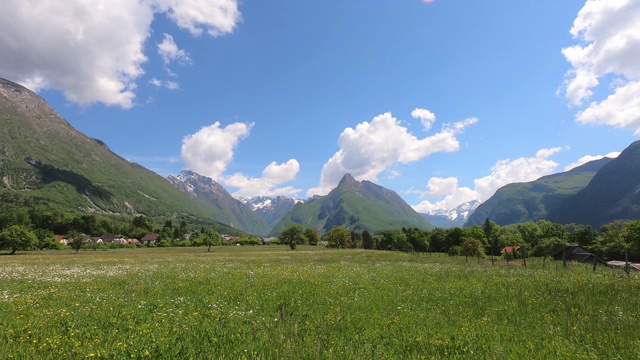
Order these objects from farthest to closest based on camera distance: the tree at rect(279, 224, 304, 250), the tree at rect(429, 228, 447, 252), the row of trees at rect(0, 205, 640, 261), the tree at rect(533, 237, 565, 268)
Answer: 1. the tree at rect(429, 228, 447, 252)
2. the tree at rect(279, 224, 304, 250)
3. the tree at rect(533, 237, 565, 268)
4. the row of trees at rect(0, 205, 640, 261)

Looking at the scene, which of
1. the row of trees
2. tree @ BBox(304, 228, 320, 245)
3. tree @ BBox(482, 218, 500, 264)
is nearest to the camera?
the row of trees

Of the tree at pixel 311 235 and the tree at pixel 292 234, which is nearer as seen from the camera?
the tree at pixel 292 234

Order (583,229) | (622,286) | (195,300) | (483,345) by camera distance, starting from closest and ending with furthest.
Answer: (483,345) < (195,300) < (622,286) < (583,229)

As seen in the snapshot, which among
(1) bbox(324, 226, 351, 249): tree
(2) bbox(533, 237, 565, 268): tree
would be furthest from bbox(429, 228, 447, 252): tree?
(1) bbox(324, 226, 351, 249): tree

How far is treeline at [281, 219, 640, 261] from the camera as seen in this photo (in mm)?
103250

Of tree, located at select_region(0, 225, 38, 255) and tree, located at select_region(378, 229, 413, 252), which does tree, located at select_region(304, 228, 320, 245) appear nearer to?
tree, located at select_region(378, 229, 413, 252)

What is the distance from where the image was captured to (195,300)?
13703 mm

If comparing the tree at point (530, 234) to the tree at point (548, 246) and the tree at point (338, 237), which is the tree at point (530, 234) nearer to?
the tree at point (548, 246)

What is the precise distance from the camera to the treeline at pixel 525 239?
339ft

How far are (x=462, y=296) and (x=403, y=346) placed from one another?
7632 mm

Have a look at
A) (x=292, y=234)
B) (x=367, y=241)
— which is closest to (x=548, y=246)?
(x=367, y=241)

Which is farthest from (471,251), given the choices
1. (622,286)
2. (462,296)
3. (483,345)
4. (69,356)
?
(69,356)

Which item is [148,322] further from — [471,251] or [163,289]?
[471,251]


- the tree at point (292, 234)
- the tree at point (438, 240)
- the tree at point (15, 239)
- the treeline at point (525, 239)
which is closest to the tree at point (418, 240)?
the treeline at point (525, 239)
